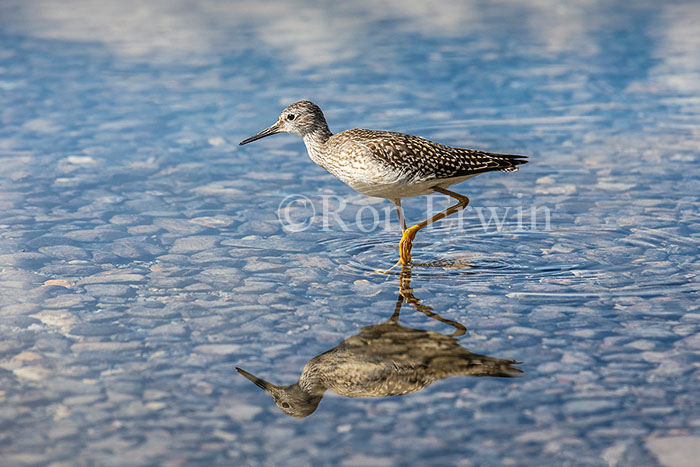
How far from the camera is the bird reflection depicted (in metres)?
6.10

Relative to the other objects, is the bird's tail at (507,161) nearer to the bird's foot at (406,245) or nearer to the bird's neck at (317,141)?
the bird's foot at (406,245)

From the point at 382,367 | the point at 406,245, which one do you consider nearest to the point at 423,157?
the point at 406,245

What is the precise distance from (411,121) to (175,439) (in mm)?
8013

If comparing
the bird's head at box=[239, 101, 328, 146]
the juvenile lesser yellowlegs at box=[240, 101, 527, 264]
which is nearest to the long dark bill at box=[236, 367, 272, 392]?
the juvenile lesser yellowlegs at box=[240, 101, 527, 264]

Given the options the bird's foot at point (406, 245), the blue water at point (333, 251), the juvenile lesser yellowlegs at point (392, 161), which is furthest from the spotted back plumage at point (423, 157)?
the blue water at point (333, 251)

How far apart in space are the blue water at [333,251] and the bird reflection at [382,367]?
0.10m

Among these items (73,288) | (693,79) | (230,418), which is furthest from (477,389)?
(693,79)

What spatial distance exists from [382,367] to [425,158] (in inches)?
95.7

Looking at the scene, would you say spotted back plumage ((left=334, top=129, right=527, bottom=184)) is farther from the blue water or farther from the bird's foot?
the blue water

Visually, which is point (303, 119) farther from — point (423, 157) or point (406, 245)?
point (406, 245)

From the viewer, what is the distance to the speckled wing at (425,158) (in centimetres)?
805

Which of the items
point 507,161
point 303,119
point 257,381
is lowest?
point 257,381

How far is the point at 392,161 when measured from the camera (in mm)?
7988

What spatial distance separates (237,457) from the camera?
17.5ft
